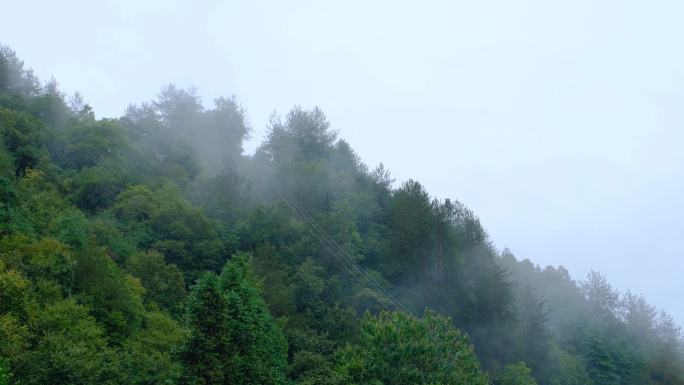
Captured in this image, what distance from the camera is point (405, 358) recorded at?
29.7 meters

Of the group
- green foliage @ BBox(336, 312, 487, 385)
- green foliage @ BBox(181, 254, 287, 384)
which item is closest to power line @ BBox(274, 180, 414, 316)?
green foliage @ BBox(336, 312, 487, 385)

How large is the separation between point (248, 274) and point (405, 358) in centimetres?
1221

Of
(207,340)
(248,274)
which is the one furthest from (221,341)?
(248,274)

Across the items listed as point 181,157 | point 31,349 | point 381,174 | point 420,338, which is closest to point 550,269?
point 381,174

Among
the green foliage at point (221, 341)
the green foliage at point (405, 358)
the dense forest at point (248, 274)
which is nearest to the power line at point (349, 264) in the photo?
the dense forest at point (248, 274)

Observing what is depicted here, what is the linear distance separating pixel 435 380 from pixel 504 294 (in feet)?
82.5

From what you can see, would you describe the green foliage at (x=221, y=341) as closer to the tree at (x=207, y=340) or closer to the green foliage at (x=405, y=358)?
the tree at (x=207, y=340)

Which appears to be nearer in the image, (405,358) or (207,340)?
(207,340)

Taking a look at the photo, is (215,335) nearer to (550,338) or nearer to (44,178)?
(44,178)

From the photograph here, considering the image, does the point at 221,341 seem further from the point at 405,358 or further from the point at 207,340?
the point at 405,358

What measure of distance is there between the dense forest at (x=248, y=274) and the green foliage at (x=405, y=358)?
0.31 ft

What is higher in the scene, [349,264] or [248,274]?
[349,264]

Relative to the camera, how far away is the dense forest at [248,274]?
1064 inches

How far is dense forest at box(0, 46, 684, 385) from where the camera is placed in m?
27.0
